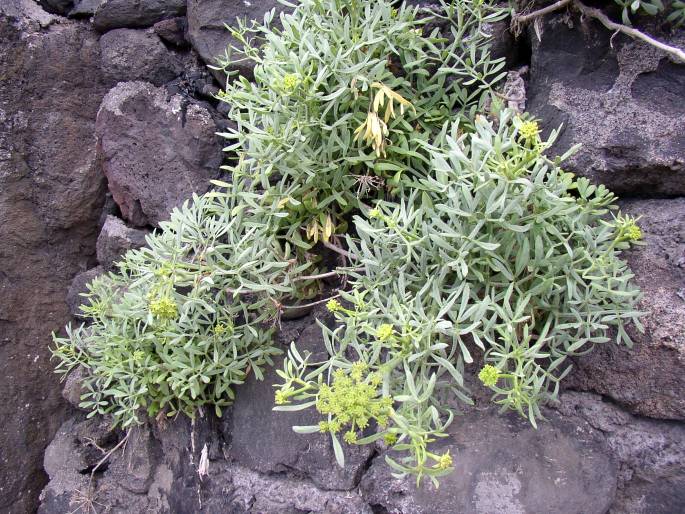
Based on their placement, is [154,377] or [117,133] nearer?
[154,377]

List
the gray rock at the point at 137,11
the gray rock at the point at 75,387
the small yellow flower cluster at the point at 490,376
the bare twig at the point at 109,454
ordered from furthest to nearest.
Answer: the gray rock at the point at 137,11 → the gray rock at the point at 75,387 → the bare twig at the point at 109,454 → the small yellow flower cluster at the point at 490,376

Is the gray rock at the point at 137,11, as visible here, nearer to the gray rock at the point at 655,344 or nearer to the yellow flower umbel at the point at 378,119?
the yellow flower umbel at the point at 378,119

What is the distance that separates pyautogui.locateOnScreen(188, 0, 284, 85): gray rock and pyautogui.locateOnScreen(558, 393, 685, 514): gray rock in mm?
1524

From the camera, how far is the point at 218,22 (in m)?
2.03

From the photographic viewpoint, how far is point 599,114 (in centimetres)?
155

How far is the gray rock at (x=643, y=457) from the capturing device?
141 cm

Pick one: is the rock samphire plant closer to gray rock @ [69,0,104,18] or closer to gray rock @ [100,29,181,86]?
gray rock @ [100,29,181,86]

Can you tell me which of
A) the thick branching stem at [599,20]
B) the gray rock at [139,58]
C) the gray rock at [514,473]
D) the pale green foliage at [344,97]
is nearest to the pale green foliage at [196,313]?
the pale green foliage at [344,97]

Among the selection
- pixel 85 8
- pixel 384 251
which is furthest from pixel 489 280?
pixel 85 8

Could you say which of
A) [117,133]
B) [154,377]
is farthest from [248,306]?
[117,133]

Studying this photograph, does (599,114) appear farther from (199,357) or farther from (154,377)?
(154,377)

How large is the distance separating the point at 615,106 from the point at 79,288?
1.95 meters

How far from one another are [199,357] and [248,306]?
0.72 ft

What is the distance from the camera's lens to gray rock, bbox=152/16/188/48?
219 centimetres
